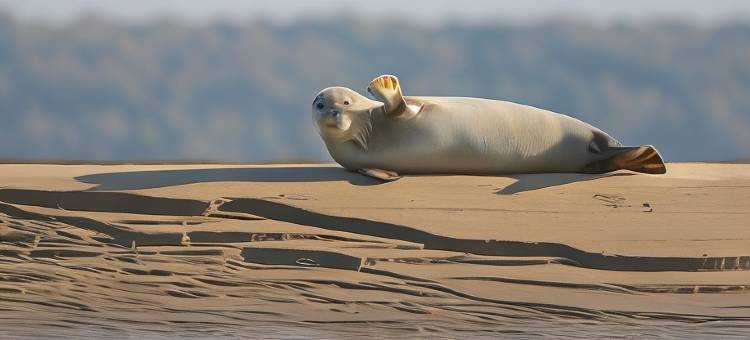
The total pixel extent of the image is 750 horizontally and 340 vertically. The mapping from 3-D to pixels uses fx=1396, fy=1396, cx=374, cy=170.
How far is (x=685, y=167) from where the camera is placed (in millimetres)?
8180

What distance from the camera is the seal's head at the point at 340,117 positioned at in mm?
7355

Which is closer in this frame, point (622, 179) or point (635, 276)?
point (635, 276)

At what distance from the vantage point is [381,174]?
7176 millimetres

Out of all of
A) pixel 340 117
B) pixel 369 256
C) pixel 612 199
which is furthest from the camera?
pixel 340 117

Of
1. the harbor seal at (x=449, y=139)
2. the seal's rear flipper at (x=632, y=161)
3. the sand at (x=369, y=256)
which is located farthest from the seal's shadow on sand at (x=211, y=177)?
the seal's rear flipper at (x=632, y=161)

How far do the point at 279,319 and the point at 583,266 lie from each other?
1484 millimetres

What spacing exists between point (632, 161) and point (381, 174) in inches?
56.3

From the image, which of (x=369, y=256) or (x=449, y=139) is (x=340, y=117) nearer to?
(x=449, y=139)

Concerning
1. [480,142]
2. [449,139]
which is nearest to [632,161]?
[480,142]

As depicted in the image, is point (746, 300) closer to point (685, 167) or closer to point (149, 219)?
point (685, 167)

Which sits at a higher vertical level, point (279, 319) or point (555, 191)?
point (555, 191)

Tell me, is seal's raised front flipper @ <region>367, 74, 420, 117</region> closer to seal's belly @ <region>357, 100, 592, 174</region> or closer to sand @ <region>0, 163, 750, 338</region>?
seal's belly @ <region>357, 100, 592, 174</region>

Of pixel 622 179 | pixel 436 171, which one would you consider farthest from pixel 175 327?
pixel 622 179

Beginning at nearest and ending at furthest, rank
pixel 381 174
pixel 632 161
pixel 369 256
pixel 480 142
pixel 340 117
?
pixel 369 256 → pixel 381 174 → pixel 340 117 → pixel 480 142 → pixel 632 161
